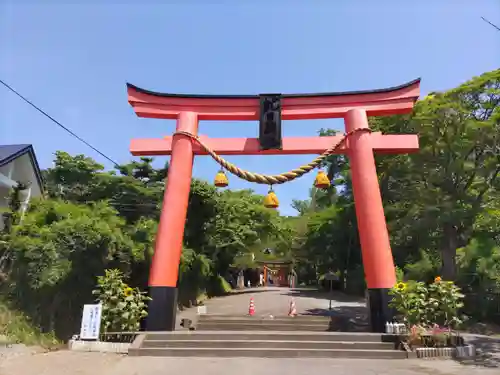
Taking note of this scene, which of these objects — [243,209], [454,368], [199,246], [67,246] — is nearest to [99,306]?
[67,246]

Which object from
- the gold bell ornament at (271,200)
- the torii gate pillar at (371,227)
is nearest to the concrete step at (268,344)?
the torii gate pillar at (371,227)

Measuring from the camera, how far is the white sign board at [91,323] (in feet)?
26.6

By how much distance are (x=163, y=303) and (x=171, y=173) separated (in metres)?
3.41

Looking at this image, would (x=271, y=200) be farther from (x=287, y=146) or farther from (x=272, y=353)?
(x=272, y=353)

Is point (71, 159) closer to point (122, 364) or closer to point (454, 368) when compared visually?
point (122, 364)

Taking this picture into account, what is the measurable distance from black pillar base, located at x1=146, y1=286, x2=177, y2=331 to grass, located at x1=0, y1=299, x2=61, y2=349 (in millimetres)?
2399

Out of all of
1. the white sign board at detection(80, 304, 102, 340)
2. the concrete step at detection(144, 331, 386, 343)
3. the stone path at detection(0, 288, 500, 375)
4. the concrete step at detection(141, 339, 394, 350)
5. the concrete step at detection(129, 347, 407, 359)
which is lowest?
the stone path at detection(0, 288, 500, 375)

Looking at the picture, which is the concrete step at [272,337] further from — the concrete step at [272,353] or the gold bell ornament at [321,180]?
the gold bell ornament at [321,180]

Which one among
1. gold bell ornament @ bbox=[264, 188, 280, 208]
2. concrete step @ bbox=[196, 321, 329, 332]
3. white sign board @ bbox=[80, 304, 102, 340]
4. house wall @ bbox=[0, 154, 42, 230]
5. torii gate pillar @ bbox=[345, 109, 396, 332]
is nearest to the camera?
white sign board @ bbox=[80, 304, 102, 340]

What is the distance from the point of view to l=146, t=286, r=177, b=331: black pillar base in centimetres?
919

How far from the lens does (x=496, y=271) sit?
12797mm

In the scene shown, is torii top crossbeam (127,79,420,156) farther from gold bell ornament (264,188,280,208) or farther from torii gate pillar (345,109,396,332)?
gold bell ornament (264,188,280,208)

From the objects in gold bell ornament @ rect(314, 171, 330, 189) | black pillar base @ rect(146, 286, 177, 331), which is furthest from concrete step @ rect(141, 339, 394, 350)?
gold bell ornament @ rect(314, 171, 330, 189)

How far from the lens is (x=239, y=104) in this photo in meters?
11.1
